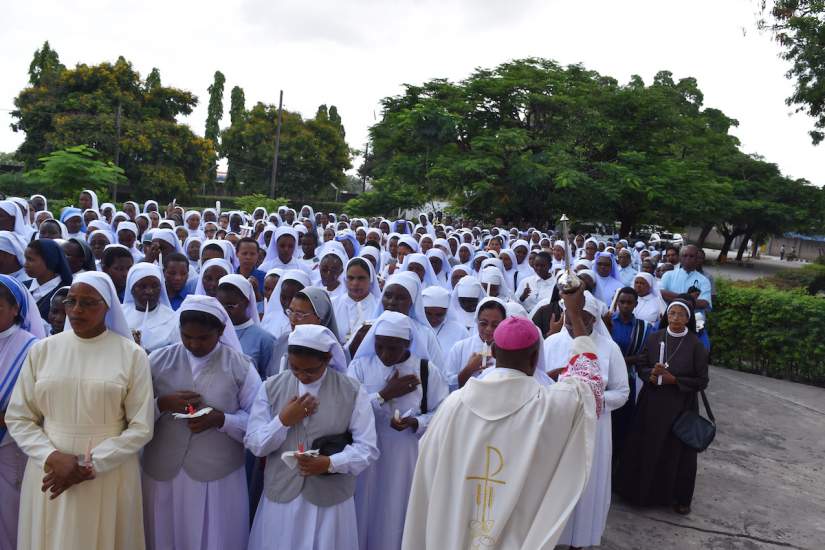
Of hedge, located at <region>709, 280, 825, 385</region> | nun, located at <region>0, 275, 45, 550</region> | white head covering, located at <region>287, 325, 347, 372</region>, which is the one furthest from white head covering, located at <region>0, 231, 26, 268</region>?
hedge, located at <region>709, 280, 825, 385</region>

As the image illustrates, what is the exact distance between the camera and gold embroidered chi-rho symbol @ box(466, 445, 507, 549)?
2.74 m

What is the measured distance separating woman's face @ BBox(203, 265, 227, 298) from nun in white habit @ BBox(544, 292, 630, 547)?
8.74 feet

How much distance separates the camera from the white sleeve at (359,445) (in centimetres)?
333

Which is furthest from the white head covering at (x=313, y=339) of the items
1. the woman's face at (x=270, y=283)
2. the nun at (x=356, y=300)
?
the woman's face at (x=270, y=283)

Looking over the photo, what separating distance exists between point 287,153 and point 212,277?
113 ft

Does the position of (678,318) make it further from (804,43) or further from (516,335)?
(804,43)

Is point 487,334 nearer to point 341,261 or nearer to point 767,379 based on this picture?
point 341,261

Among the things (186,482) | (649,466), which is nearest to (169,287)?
(186,482)

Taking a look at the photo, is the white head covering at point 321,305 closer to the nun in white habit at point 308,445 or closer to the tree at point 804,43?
the nun in white habit at point 308,445

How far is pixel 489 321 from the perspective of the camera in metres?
4.71

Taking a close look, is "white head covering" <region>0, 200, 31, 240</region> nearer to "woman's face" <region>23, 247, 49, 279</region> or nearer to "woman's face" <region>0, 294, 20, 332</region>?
"woman's face" <region>23, 247, 49, 279</region>

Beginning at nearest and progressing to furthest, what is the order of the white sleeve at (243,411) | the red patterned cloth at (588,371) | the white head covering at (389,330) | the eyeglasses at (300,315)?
the red patterned cloth at (588,371), the white sleeve at (243,411), the white head covering at (389,330), the eyeglasses at (300,315)

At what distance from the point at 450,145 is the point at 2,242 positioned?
2100 cm

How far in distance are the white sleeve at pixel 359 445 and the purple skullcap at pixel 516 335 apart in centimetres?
104
